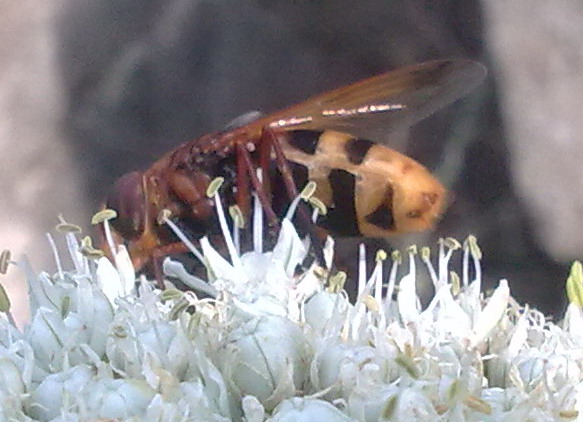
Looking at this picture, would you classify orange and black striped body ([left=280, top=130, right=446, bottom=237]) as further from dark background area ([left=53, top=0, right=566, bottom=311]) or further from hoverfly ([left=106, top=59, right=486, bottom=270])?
dark background area ([left=53, top=0, right=566, bottom=311])

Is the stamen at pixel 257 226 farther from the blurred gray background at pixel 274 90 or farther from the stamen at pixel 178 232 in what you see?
the blurred gray background at pixel 274 90

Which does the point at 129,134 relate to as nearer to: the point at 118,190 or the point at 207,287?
the point at 118,190

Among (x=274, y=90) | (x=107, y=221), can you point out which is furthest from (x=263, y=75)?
(x=107, y=221)

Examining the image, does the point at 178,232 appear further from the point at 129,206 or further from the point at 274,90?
the point at 274,90

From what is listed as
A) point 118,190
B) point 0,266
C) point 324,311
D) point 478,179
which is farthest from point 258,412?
point 478,179

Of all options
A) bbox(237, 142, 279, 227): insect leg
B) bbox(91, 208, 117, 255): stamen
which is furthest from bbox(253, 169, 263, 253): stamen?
bbox(91, 208, 117, 255): stamen

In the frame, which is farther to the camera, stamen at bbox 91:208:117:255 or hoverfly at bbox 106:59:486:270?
hoverfly at bbox 106:59:486:270

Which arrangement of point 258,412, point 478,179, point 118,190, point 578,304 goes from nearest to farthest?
point 258,412 → point 578,304 → point 118,190 → point 478,179
